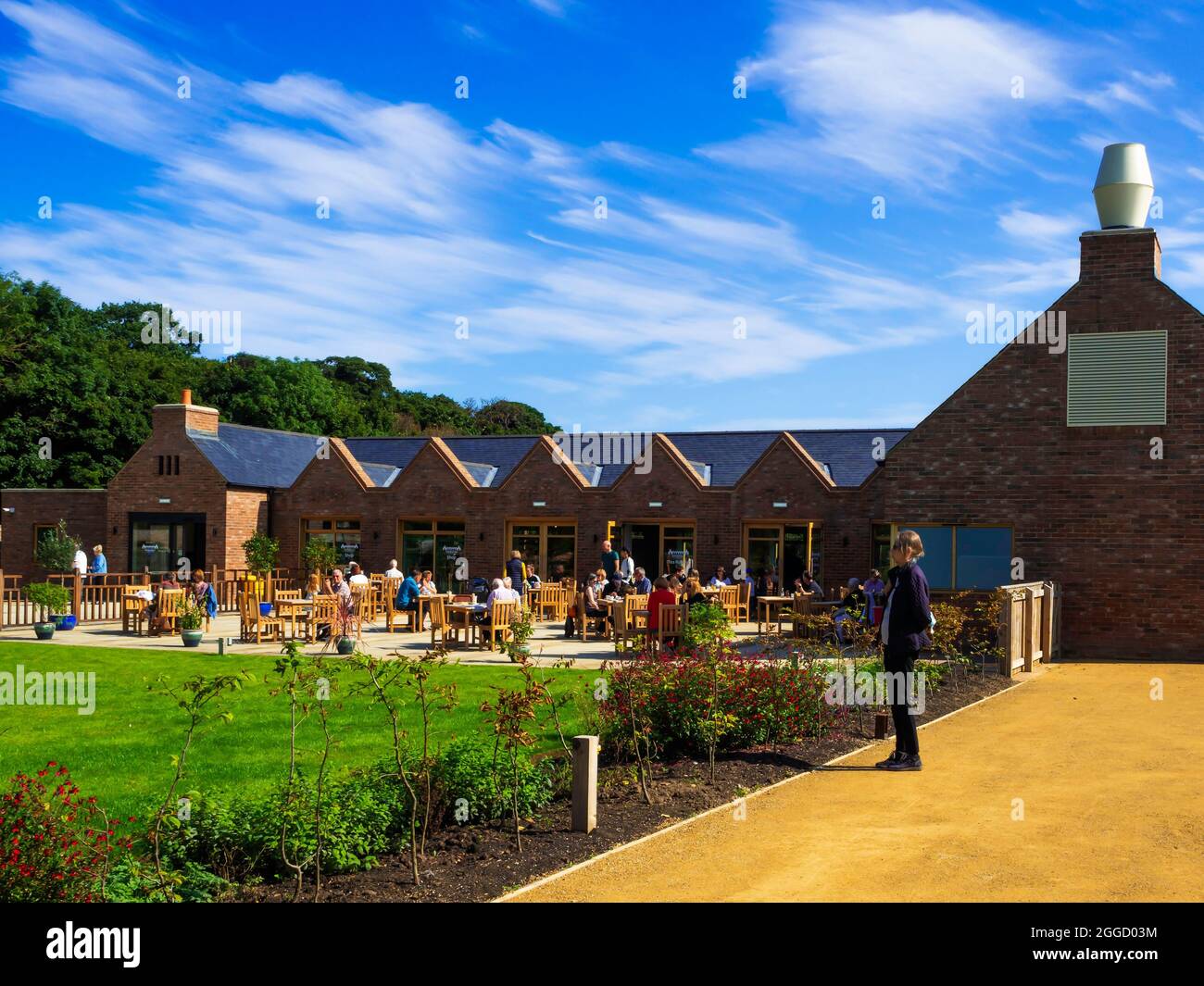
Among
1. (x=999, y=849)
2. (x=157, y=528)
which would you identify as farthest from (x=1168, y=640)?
(x=157, y=528)

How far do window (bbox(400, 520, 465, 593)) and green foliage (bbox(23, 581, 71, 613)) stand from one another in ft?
37.1

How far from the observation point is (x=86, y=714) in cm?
1248

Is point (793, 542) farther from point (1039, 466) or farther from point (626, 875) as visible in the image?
point (626, 875)

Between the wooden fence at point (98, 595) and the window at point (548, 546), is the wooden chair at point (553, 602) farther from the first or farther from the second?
the wooden fence at point (98, 595)

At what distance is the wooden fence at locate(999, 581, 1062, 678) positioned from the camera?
50.2ft

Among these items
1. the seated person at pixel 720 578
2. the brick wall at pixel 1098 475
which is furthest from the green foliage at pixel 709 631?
the seated person at pixel 720 578

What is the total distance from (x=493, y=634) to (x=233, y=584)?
13.5 meters

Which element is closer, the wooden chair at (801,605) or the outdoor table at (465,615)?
the outdoor table at (465,615)

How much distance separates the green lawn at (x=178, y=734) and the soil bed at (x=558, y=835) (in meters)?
0.91

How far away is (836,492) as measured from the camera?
2784 centimetres

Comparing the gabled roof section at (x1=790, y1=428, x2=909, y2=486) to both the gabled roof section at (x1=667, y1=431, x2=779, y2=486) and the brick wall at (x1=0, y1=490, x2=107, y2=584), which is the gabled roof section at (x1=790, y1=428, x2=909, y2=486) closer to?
the gabled roof section at (x1=667, y1=431, x2=779, y2=486)

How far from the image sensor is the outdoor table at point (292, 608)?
69.7ft

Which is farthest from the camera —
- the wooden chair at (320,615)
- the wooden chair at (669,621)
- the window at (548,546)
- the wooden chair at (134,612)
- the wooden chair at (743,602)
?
the window at (548,546)

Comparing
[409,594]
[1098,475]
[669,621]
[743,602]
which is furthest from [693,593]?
[1098,475]
